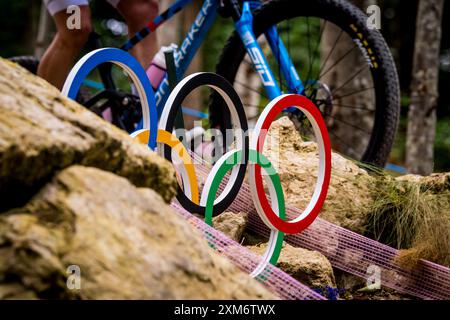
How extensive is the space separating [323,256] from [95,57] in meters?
1.14

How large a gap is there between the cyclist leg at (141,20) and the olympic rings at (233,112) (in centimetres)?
161

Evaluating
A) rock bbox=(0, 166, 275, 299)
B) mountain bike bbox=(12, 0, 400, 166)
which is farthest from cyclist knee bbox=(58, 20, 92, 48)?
rock bbox=(0, 166, 275, 299)

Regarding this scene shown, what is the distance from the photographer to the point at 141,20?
3.89 metres

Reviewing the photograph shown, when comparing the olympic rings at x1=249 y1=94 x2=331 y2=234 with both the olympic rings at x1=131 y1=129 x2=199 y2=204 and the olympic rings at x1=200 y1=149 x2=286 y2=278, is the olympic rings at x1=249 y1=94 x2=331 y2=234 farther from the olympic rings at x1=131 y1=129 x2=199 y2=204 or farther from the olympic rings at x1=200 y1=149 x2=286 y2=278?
the olympic rings at x1=131 y1=129 x2=199 y2=204

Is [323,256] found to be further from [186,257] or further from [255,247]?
[186,257]

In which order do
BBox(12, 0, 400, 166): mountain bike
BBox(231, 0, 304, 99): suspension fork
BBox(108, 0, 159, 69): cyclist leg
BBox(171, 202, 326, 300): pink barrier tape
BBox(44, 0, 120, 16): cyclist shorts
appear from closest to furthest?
BBox(171, 202, 326, 300): pink barrier tape < BBox(231, 0, 304, 99): suspension fork < BBox(12, 0, 400, 166): mountain bike < BBox(44, 0, 120, 16): cyclist shorts < BBox(108, 0, 159, 69): cyclist leg

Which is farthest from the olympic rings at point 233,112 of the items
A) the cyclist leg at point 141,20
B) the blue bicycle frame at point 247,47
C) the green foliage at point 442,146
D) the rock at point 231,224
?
the green foliage at point 442,146

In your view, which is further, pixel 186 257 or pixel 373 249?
pixel 373 249

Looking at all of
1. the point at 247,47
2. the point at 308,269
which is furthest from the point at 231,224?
the point at 247,47

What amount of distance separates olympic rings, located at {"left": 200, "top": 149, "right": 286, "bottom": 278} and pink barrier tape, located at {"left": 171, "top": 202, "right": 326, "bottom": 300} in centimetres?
3

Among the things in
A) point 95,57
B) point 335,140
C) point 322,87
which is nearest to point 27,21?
point 335,140

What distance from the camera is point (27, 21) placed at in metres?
14.7

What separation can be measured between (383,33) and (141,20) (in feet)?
30.8

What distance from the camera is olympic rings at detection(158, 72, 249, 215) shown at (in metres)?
2.18
